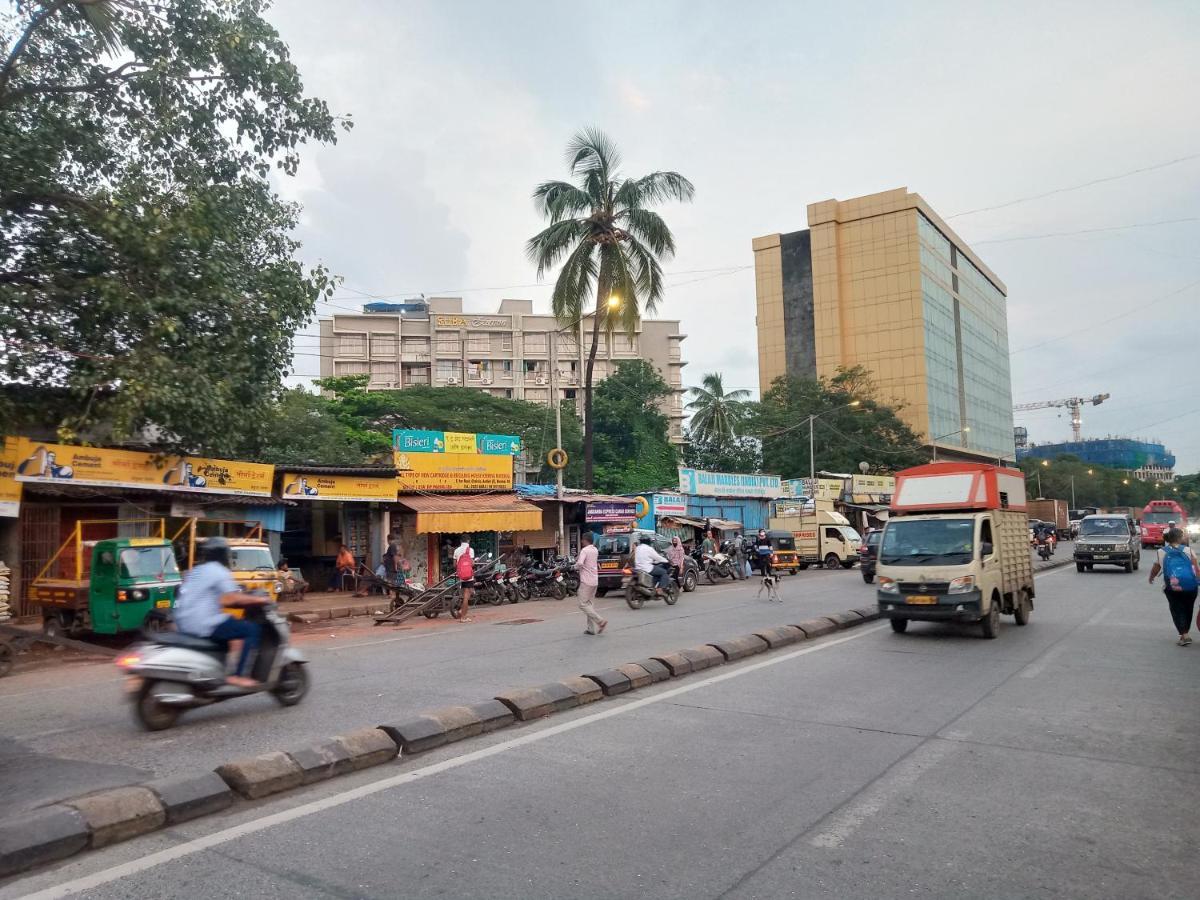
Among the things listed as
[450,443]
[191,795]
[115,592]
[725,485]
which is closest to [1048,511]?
[725,485]

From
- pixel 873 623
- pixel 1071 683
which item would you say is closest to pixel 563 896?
pixel 1071 683

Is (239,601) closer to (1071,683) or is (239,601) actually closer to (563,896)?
(563,896)

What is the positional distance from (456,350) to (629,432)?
28.4m

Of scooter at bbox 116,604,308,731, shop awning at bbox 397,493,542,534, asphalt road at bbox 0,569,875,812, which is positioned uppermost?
shop awning at bbox 397,493,542,534

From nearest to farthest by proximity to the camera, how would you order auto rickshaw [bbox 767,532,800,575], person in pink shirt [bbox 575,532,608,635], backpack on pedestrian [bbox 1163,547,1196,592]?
backpack on pedestrian [bbox 1163,547,1196,592], person in pink shirt [bbox 575,532,608,635], auto rickshaw [bbox 767,532,800,575]

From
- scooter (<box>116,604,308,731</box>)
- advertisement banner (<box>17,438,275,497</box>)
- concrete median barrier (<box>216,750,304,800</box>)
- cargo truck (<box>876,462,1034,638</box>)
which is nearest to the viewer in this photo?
concrete median barrier (<box>216,750,304,800</box>)

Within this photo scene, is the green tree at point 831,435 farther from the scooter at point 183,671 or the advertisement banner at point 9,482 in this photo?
the scooter at point 183,671

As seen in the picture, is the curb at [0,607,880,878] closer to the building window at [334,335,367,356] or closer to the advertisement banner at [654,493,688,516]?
the advertisement banner at [654,493,688,516]

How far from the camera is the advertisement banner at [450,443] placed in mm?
24188

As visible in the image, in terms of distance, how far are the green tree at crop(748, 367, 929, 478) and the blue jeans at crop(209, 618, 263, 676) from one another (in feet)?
161

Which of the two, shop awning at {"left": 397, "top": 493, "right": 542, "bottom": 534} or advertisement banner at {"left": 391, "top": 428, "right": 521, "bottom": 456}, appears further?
advertisement banner at {"left": 391, "top": 428, "right": 521, "bottom": 456}

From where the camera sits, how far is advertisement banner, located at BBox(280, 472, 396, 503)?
67.4 feet

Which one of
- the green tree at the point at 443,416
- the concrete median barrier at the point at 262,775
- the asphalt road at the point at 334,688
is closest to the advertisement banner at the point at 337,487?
the asphalt road at the point at 334,688

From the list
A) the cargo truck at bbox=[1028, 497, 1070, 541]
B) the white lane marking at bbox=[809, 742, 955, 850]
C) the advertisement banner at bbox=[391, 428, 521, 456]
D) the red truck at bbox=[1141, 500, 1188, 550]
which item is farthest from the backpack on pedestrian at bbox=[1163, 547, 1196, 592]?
the cargo truck at bbox=[1028, 497, 1070, 541]
